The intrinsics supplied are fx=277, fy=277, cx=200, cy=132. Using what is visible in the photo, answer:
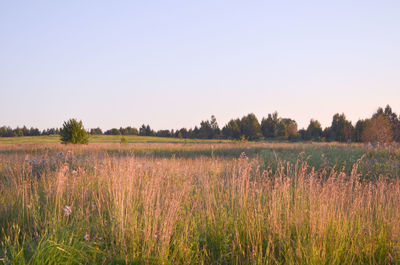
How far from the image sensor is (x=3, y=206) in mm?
4430

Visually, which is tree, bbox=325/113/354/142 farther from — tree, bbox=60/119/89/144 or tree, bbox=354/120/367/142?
tree, bbox=60/119/89/144

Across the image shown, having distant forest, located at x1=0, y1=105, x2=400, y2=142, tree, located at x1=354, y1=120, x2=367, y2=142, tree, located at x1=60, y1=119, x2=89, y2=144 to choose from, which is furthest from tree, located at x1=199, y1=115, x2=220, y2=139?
tree, located at x1=60, y1=119, x2=89, y2=144

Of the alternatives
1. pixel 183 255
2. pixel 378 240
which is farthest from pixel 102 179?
pixel 378 240

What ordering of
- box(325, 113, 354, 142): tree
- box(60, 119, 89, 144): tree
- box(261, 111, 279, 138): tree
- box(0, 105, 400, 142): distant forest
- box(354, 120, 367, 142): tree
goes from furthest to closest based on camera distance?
1. box(261, 111, 279, 138): tree
2. box(0, 105, 400, 142): distant forest
3. box(325, 113, 354, 142): tree
4. box(354, 120, 367, 142): tree
5. box(60, 119, 89, 144): tree

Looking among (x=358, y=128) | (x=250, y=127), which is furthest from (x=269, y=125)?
(x=358, y=128)

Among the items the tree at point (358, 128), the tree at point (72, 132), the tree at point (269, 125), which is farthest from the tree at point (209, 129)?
the tree at point (72, 132)

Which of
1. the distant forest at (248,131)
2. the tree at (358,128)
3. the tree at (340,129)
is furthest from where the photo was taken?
the distant forest at (248,131)

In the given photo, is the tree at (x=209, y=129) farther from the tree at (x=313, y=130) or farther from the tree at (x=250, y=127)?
the tree at (x=313, y=130)

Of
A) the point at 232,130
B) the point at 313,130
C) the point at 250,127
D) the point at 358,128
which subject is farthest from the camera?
the point at 250,127

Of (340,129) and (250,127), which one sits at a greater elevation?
(250,127)

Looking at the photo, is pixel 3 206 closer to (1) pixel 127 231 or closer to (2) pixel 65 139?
(1) pixel 127 231

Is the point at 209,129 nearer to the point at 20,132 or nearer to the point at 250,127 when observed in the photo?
the point at 250,127

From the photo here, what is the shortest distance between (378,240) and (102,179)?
4785 mm

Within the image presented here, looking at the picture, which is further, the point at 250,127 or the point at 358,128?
the point at 250,127
